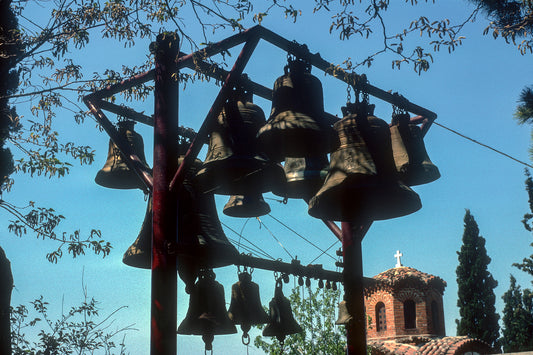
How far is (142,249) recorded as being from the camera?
5973mm

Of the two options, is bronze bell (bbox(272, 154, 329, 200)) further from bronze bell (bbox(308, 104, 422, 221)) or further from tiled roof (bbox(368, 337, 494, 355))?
tiled roof (bbox(368, 337, 494, 355))

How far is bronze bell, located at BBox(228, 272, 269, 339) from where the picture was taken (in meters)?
6.88

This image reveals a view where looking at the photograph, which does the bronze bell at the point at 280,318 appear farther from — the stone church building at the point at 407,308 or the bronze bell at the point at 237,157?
the stone church building at the point at 407,308

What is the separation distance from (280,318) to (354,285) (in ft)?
3.32

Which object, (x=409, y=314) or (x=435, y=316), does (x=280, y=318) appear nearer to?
(x=409, y=314)

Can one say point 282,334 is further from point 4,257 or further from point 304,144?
point 4,257

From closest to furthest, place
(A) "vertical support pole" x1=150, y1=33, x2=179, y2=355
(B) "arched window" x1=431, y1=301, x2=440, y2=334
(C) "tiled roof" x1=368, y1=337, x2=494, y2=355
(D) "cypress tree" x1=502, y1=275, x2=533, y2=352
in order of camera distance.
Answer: (A) "vertical support pole" x1=150, y1=33, x2=179, y2=355, (C) "tiled roof" x1=368, y1=337, x2=494, y2=355, (B) "arched window" x1=431, y1=301, x2=440, y2=334, (D) "cypress tree" x1=502, y1=275, x2=533, y2=352

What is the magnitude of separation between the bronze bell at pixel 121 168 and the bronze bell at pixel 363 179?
6.91 feet

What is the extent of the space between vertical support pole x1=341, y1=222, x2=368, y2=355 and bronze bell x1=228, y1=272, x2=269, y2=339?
1.00m

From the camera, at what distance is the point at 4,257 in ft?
21.4

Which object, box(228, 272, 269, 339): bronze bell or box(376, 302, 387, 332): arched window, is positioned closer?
box(228, 272, 269, 339): bronze bell

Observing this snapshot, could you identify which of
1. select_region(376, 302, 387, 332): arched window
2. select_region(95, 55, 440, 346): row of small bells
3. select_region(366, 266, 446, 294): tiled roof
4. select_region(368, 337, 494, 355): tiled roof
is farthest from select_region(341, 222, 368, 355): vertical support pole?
select_region(376, 302, 387, 332): arched window

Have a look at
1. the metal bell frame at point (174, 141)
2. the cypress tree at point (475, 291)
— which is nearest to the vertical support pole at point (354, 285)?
the metal bell frame at point (174, 141)

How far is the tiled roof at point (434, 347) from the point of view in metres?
25.0
